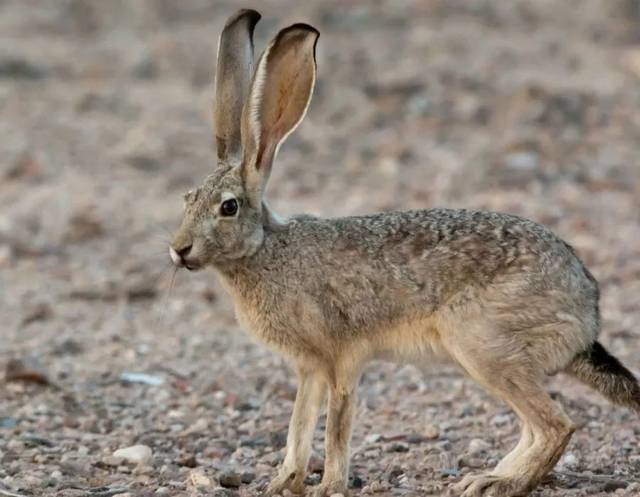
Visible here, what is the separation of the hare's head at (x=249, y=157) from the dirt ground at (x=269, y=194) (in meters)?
0.97

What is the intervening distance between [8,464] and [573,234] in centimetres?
549

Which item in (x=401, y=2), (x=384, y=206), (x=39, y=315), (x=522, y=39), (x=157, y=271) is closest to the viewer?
(x=39, y=315)

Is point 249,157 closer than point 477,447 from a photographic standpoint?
Yes

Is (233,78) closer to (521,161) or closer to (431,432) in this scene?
(431,432)

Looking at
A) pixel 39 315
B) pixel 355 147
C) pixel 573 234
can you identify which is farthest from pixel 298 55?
pixel 355 147

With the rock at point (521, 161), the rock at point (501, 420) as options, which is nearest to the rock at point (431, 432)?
the rock at point (501, 420)

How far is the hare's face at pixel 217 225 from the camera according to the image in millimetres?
5973

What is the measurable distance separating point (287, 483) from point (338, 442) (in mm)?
286

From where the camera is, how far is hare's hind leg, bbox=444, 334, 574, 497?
5.76 meters

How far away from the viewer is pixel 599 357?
19.9 ft

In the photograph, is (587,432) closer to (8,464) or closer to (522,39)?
(8,464)

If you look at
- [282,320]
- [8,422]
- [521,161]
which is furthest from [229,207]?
[521,161]

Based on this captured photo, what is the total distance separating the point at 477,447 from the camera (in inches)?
266

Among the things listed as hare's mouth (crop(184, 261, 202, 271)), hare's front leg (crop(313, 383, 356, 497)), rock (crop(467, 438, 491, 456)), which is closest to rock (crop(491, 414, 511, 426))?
rock (crop(467, 438, 491, 456))
